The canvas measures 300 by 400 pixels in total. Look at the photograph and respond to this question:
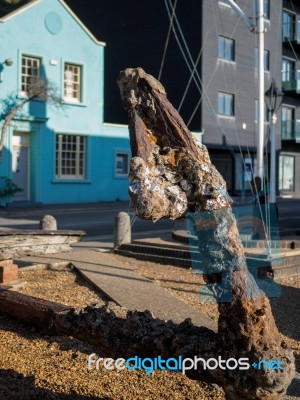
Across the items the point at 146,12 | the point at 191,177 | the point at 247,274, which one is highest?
the point at 146,12

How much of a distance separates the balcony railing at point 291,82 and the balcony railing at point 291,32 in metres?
2.18

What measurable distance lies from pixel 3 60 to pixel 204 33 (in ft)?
41.3

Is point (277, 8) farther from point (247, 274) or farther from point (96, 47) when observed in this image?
point (247, 274)

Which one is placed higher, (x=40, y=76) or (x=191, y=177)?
(x=40, y=76)

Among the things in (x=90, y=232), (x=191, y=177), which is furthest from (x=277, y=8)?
(x=191, y=177)

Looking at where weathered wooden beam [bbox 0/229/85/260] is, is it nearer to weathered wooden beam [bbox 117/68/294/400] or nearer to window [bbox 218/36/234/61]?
weathered wooden beam [bbox 117/68/294/400]

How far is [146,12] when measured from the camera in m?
35.2

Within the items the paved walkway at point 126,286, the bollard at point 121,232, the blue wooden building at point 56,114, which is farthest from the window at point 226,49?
the paved walkway at point 126,286

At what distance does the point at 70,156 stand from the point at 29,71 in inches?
170

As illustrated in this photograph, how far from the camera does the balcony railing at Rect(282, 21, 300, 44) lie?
40.1 meters

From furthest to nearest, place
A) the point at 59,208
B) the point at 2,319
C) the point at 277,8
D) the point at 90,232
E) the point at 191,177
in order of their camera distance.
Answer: the point at 277,8 → the point at 59,208 → the point at 90,232 → the point at 2,319 → the point at 191,177

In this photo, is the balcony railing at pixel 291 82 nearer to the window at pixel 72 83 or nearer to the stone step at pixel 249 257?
the window at pixel 72 83

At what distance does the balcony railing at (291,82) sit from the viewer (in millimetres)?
40375

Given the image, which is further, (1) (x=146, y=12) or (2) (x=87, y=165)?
(1) (x=146, y=12)
